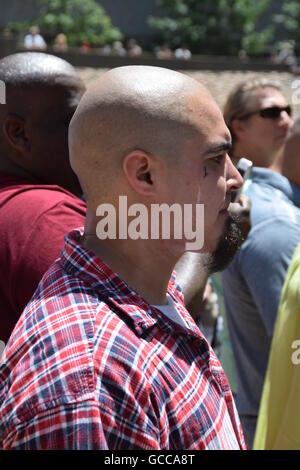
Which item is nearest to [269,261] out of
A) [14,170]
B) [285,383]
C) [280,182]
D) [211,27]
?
[280,182]

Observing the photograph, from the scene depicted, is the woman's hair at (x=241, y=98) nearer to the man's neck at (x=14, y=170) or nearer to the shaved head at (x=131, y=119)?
the man's neck at (x=14, y=170)

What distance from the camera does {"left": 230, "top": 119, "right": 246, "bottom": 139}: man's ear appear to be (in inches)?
153

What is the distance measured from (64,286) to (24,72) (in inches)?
46.1

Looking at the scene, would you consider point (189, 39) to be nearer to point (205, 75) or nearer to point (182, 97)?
point (205, 75)

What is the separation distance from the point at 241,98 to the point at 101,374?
285 cm

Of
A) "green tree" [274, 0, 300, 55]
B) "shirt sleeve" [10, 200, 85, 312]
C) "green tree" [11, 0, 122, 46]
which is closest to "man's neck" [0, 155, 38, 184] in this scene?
"shirt sleeve" [10, 200, 85, 312]

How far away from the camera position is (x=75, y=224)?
209cm

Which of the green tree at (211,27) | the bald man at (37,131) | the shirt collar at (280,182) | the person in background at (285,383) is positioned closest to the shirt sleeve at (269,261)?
the shirt collar at (280,182)

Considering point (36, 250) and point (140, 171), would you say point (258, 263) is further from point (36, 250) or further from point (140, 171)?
point (140, 171)

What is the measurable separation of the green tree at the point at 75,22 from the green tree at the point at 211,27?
4.39m

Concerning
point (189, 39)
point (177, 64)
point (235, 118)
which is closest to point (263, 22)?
point (189, 39)

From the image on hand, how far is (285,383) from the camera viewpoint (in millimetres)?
2412

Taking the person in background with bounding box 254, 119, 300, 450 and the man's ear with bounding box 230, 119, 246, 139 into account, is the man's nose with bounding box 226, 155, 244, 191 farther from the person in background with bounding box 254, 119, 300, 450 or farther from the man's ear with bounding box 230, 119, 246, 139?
the man's ear with bounding box 230, 119, 246, 139
